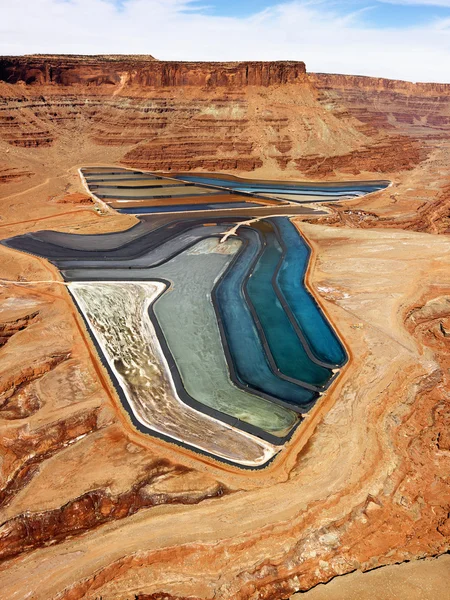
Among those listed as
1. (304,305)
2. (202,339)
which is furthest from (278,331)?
(202,339)

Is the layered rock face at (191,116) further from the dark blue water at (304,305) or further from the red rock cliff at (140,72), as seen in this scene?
the dark blue water at (304,305)

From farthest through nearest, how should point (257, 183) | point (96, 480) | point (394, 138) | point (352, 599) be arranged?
point (394, 138) → point (257, 183) → point (96, 480) → point (352, 599)

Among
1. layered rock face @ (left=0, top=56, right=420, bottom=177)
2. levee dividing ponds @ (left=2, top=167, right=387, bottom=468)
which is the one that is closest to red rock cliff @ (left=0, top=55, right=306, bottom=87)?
layered rock face @ (left=0, top=56, right=420, bottom=177)

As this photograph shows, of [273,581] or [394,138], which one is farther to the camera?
[394,138]

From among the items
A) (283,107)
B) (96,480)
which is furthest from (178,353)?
(283,107)

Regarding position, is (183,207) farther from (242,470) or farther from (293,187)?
(242,470)

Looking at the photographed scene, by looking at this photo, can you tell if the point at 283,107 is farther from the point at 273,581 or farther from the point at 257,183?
the point at 273,581

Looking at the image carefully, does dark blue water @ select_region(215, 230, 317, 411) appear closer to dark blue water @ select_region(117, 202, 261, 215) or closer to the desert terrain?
the desert terrain

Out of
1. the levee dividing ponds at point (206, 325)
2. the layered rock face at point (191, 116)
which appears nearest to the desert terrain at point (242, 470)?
the levee dividing ponds at point (206, 325)
